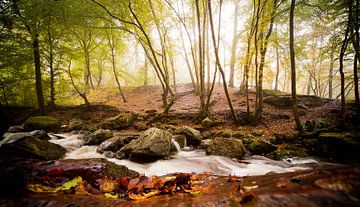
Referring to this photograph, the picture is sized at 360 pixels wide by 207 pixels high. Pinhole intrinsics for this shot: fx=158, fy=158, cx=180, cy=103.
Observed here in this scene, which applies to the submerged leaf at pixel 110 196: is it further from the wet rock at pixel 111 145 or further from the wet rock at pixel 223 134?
the wet rock at pixel 223 134

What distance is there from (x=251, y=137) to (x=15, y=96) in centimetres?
1521

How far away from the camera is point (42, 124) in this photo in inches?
305

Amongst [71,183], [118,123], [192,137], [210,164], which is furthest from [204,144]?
[118,123]

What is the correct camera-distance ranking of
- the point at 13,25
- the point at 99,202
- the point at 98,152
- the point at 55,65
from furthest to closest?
the point at 55,65 → the point at 13,25 → the point at 98,152 → the point at 99,202

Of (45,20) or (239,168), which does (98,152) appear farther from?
(45,20)

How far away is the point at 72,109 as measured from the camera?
36.4ft

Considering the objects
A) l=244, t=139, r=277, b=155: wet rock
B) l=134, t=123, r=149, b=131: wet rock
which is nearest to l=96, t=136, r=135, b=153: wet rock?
l=134, t=123, r=149, b=131: wet rock

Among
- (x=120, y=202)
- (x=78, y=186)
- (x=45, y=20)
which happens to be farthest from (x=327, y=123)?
(x=45, y=20)

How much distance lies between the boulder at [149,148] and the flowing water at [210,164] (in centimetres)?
20

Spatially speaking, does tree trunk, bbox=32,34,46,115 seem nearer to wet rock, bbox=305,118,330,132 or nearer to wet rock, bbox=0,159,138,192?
wet rock, bbox=0,159,138,192

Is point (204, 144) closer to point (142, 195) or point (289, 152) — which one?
point (289, 152)

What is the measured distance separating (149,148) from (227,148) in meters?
2.59

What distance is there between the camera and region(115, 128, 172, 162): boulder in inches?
191

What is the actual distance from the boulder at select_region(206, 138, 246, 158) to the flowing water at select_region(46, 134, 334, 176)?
189mm
